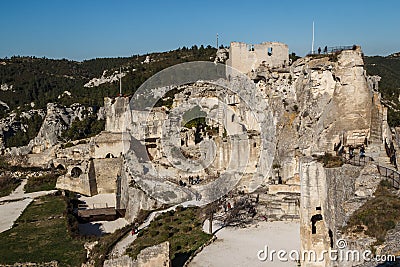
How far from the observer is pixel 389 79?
62656 mm

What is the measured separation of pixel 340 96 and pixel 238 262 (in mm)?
10115

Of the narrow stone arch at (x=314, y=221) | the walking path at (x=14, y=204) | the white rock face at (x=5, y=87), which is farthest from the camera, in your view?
the white rock face at (x=5, y=87)

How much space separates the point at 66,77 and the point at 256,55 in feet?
227

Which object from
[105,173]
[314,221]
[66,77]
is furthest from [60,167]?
[66,77]

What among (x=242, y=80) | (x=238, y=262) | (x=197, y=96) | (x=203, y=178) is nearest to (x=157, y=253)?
(x=238, y=262)

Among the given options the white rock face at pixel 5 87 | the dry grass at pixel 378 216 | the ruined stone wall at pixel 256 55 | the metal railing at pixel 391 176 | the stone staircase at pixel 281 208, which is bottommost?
the stone staircase at pixel 281 208

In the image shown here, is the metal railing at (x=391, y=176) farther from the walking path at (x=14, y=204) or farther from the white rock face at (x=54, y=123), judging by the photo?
the white rock face at (x=54, y=123)

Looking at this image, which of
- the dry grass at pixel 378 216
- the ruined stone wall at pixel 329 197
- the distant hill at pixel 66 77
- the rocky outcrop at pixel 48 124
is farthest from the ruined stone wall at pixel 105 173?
the distant hill at pixel 66 77

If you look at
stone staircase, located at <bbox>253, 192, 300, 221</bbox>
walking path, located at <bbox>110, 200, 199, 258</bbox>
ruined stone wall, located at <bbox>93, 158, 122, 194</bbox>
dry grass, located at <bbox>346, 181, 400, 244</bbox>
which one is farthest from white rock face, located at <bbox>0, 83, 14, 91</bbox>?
dry grass, located at <bbox>346, 181, 400, 244</bbox>

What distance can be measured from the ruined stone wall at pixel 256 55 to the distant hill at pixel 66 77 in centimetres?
2646

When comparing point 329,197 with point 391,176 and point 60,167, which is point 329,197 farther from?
point 60,167

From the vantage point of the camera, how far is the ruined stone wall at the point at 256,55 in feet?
95.6

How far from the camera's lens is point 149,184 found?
2300 centimetres

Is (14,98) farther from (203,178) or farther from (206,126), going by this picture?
(203,178)
